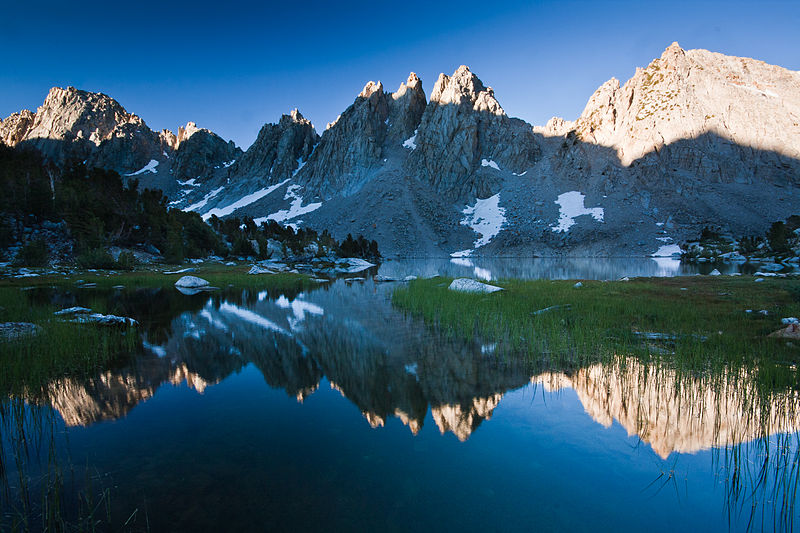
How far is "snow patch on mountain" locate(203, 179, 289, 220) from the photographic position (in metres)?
151

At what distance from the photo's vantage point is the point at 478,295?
62.8 ft

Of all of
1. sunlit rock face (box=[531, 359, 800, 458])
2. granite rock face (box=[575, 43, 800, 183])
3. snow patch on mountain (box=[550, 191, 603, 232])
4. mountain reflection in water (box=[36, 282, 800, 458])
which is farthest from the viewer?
granite rock face (box=[575, 43, 800, 183])

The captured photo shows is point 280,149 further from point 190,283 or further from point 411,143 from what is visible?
point 190,283

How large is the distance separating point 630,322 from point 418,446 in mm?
10446

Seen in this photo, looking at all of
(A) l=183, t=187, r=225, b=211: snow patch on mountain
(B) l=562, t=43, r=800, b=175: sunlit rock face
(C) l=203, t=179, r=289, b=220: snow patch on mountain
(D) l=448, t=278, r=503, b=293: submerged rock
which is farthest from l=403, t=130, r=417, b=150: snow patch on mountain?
(D) l=448, t=278, r=503, b=293: submerged rock

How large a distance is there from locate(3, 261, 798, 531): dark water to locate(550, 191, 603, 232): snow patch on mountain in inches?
4421

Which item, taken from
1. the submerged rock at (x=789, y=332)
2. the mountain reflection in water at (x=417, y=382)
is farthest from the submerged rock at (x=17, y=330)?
the submerged rock at (x=789, y=332)

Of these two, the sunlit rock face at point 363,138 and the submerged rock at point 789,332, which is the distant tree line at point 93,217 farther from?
the sunlit rock face at point 363,138

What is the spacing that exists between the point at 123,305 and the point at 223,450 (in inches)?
672

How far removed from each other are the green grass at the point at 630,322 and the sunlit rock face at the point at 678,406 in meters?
0.78

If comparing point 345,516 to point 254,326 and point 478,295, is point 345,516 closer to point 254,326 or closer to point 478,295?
point 254,326

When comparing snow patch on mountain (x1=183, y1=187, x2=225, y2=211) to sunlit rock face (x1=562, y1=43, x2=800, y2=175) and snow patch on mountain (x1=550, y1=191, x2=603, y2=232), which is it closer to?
snow patch on mountain (x1=550, y1=191, x2=603, y2=232)

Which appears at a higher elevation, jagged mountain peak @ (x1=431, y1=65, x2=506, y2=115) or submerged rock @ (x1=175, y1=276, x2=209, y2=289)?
jagged mountain peak @ (x1=431, y1=65, x2=506, y2=115)

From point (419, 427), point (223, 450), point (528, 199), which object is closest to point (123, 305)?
point (223, 450)
